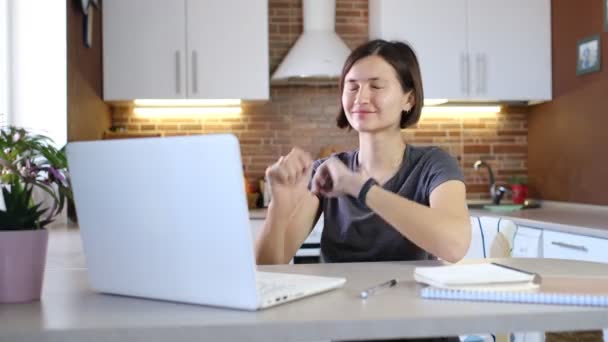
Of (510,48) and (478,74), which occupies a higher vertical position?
(510,48)

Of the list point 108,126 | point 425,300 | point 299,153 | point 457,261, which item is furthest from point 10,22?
point 425,300

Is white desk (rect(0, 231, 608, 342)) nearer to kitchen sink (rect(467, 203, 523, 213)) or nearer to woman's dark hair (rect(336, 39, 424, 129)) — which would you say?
woman's dark hair (rect(336, 39, 424, 129))

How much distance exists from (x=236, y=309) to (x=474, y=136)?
12.9ft

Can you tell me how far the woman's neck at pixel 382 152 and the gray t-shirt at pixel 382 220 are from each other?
0.10 feet

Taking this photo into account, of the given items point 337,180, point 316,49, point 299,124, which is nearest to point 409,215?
point 337,180

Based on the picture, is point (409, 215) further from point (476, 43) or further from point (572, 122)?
point (476, 43)

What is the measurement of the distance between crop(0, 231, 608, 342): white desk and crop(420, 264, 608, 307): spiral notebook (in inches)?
0.7

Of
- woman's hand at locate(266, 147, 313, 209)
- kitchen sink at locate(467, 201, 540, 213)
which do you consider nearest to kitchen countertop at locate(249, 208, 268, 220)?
kitchen sink at locate(467, 201, 540, 213)

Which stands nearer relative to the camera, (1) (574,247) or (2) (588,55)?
(1) (574,247)

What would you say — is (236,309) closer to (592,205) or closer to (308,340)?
(308,340)

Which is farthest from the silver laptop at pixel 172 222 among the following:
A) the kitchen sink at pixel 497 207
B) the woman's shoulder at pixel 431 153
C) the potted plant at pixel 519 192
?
the potted plant at pixel 519 192

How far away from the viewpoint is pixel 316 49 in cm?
412

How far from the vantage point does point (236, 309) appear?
1.00 meters

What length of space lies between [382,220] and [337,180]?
0.37m
